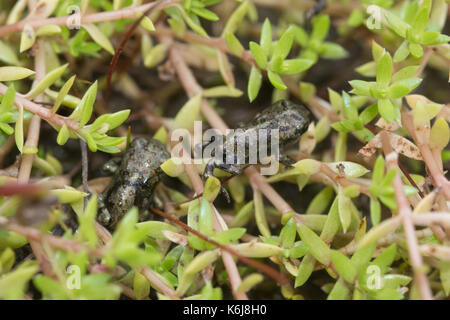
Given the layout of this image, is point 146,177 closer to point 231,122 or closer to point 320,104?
point 231,122

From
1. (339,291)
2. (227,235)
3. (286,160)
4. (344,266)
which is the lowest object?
(339,291)

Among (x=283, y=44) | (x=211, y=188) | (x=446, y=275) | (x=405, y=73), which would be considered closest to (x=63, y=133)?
(x=211, y=188)

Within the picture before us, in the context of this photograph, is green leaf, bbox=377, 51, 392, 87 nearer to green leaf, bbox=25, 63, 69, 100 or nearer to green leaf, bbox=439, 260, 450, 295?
green leaf, bbox=439, 260, 450, 295

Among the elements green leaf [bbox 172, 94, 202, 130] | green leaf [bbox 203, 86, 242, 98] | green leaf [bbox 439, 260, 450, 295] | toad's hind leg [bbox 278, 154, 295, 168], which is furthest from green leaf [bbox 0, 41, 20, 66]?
green leaf [bbox 439, 260, 450, 295]

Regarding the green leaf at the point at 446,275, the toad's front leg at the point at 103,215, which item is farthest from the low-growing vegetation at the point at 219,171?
the toad's front leg at the point at 103,215

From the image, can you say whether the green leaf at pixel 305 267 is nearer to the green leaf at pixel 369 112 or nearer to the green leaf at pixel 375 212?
the green leaf at pixel 375 212

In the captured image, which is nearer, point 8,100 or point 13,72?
point 8,100

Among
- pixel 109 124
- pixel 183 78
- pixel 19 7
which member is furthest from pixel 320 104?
pixel 19 7

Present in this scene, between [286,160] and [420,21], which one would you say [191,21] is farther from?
[420,21]
